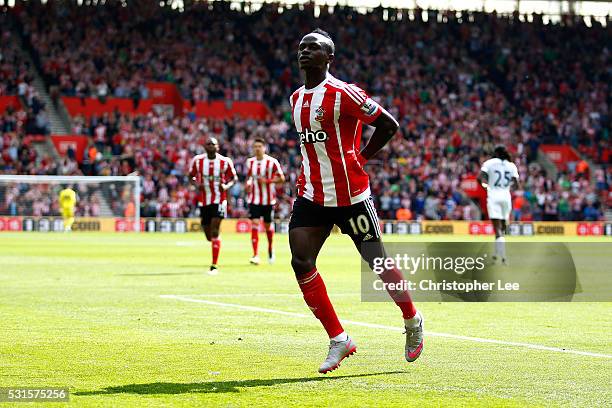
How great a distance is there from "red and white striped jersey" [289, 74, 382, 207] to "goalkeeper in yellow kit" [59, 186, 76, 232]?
127 ft

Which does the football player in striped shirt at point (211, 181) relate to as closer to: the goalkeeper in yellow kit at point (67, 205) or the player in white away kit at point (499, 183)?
the player in white away kit at point (499, 183)

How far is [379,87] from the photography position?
188 feet

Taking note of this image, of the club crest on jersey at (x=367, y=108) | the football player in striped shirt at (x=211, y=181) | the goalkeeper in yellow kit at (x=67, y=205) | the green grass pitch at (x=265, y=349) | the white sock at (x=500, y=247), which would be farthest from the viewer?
the goalkeeper in yellow kit at (x=67, y=205)

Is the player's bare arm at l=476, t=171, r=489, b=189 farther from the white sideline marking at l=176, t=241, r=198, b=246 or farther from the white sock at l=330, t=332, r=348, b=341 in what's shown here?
the white sock at l=330, t=332, r=348, b=341

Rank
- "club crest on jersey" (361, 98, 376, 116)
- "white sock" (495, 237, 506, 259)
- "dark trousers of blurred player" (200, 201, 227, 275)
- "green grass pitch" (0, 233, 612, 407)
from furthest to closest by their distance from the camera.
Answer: "white sock" (495, 237, 506, 259) → "dark trousers of blurred player" (200, 201, 227, 275) → "club crest on jersey" (361, 98, 376, 116) → "green grass pitch" (0, 233, 612, 407)

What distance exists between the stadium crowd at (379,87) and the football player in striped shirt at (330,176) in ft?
128

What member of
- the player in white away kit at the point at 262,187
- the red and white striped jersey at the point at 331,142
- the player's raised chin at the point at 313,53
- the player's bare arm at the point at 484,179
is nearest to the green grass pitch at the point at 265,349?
the red and white striped jersey at the point at 331,142

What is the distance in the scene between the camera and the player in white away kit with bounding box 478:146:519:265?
2422 centimetres

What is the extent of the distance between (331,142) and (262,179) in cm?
1691

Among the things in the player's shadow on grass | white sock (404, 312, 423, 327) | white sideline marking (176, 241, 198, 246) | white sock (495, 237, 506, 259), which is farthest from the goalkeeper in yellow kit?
A: the player's shadow on grass

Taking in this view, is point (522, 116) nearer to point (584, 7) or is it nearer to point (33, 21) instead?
point (584, 7)

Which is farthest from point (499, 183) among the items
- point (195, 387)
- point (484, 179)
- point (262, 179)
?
point (195, 387)

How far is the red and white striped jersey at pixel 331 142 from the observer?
910 centimetres

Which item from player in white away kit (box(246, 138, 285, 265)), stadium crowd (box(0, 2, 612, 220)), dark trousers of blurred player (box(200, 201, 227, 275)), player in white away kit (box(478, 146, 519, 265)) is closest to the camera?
dark trousers of blurred player (box(200, 201, 227, 275))
